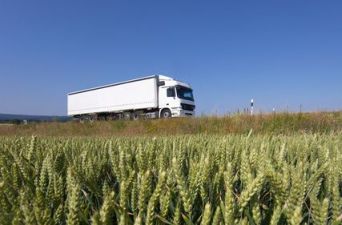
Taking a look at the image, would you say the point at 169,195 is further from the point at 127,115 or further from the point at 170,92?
the point at 127,115

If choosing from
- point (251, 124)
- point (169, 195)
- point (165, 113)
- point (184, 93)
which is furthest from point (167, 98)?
point (169, 195)

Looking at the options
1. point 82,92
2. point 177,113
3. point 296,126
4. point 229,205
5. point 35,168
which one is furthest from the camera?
point 82,92

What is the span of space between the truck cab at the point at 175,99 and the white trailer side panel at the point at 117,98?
911mm

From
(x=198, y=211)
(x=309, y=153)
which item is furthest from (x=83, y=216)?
(x=309, y=153)

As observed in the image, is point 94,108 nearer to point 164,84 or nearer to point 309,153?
point 164,84

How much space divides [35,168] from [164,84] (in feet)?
96.2

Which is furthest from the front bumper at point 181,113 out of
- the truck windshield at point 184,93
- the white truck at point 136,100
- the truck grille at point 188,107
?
the truck windshield at point 184,93

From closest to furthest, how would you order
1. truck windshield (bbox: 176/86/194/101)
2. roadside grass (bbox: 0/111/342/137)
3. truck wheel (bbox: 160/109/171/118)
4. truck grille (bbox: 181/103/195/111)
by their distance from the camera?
roadside grass (bbox: 0/111/342/137) < truck grille (bbox: 181/103/195/111) < truck windshield (bbox: 176/86/194/101) < truck wheel (bbox: 160/109/171/118)

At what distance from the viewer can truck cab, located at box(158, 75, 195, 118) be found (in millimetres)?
27562

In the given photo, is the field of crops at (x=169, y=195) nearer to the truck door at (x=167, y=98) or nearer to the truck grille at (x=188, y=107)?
the truck grille at (x=188, y=107)

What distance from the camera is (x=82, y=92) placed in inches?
1569

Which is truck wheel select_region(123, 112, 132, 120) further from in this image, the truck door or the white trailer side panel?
the truck door

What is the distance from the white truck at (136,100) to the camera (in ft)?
92.8

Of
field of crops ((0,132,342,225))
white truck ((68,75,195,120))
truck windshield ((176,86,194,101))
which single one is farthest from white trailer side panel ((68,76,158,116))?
field of crops ((0,132,342,225))
